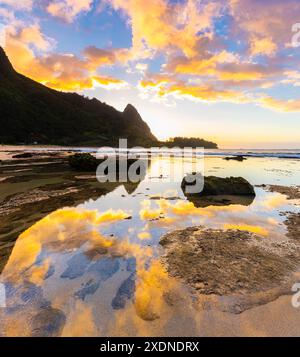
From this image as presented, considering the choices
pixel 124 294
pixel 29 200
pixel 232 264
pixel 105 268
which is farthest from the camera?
pixel 29 200

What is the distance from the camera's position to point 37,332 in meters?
2.92

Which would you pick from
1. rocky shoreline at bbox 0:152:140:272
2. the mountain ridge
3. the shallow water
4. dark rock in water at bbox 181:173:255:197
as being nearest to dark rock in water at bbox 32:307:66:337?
the shallow water

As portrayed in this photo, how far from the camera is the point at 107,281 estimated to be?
407cm

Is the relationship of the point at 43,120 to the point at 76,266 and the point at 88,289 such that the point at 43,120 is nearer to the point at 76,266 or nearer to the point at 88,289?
the point at 76,266

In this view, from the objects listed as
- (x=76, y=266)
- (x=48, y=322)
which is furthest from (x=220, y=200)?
(x=48, y=322)

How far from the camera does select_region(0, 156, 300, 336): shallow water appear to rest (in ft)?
10.1

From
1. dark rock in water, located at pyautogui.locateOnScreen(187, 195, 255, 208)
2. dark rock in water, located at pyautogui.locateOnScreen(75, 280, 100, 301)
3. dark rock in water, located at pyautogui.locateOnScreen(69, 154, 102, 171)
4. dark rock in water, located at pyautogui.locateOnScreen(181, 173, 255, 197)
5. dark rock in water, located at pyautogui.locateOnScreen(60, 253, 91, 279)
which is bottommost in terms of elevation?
dark rock in water, located at pyautogui.locateOnScreen(75, 280, 100, 301)

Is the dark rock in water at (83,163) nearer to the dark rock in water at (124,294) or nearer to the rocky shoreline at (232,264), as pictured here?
the rocky shoreline at (232,264)

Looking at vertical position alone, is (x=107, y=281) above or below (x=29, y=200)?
below

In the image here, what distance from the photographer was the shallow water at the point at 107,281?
307cm

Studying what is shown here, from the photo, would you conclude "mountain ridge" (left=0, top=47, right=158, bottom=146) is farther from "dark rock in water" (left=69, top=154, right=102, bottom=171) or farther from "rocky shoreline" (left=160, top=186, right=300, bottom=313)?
"rocky shoreline" (left=160, top=186, right=300, bottom=313)

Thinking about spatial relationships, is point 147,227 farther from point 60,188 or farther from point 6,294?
point 60,188
